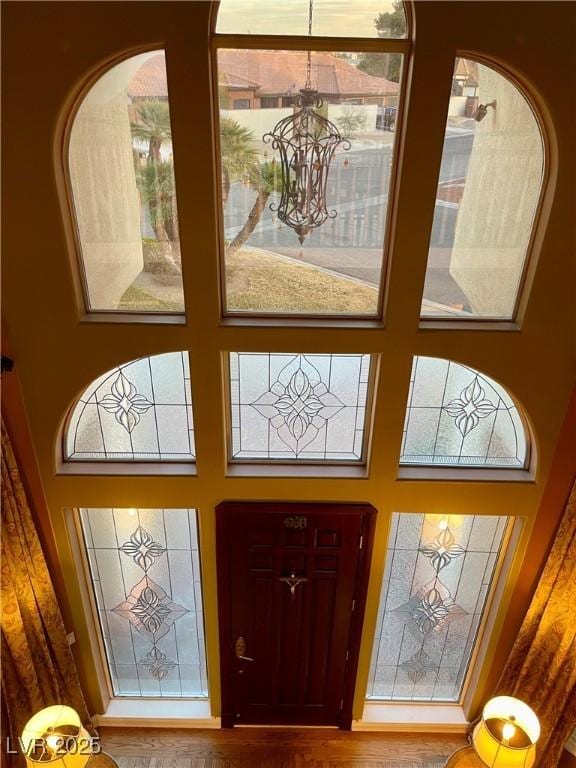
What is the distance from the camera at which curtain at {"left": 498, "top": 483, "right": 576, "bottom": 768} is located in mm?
3312

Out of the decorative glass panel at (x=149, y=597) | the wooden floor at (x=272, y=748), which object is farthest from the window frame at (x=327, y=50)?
the wooden floor at (x=272, y=748)

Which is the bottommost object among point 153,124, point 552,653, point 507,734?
point 507,734

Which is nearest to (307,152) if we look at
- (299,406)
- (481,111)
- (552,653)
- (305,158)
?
(305,158)

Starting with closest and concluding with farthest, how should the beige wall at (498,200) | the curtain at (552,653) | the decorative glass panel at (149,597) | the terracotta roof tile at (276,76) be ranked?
1. the terracotta roof tile at (276,76)
2. the beige wall at (498,200)
3. the curtain at (552,653)
4. the decorative glass panel at (149,597)

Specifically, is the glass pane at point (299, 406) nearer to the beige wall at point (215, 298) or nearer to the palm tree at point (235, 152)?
the beige wall at point (215, 298)

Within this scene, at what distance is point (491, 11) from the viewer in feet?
7.69

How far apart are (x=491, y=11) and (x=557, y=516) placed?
8.55 ft

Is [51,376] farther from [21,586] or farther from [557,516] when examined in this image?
[557,516]

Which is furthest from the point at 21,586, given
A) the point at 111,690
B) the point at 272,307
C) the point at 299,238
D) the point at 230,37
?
the point at 230,37

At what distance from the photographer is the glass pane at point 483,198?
8.43ft

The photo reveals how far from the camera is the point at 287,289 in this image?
291 cm

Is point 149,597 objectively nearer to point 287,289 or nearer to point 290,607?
point 290,607

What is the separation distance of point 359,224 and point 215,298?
785mm

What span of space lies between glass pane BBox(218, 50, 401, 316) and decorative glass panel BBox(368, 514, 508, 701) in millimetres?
1540
